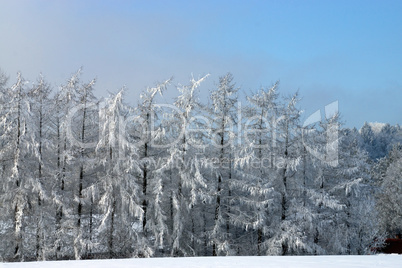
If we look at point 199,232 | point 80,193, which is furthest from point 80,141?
point 199,232

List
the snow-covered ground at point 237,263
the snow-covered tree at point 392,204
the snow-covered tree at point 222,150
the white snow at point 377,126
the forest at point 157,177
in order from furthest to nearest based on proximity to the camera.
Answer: the white snow at point 377,126 → the snow-covered tree at point 392,204 → the snow-covered tree at point 222,150 → the forest at point 157,177 → the snow-covered ground at point 237,263

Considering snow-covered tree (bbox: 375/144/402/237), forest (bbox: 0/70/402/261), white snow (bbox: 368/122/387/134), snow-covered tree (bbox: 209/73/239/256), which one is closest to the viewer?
forest (bbox: 0/70/402/261)

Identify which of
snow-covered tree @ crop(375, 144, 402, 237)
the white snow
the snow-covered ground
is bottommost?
the snow-covered ground

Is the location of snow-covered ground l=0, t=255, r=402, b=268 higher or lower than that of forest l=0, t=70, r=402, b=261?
lower

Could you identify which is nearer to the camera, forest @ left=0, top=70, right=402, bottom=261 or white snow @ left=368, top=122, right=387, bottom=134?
forest @ left=0, top=70, right=402, bottom=261

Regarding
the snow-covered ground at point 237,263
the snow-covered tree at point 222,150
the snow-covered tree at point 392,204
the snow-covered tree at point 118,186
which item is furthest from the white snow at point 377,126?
the snow-covered ground at point 237,263

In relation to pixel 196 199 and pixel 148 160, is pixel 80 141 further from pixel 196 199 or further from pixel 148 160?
pixel 196 199

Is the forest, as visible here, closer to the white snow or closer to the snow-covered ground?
the snow-covered ground

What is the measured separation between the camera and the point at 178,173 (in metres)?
22.2

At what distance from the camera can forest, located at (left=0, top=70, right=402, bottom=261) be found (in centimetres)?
2039

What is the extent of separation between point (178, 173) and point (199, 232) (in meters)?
3.57

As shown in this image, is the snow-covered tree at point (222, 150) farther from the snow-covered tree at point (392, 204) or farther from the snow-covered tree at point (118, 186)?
the snow-covered tree at point (392, 204)

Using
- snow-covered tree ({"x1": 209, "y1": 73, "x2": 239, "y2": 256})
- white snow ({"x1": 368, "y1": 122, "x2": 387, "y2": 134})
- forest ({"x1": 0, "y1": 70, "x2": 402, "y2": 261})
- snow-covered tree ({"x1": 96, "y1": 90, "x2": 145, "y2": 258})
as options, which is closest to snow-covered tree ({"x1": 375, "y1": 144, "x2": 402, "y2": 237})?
forest ({"x1": 0, "y1": 70, "x2": 402, "y2": 261})

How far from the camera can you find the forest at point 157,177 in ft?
66.9
